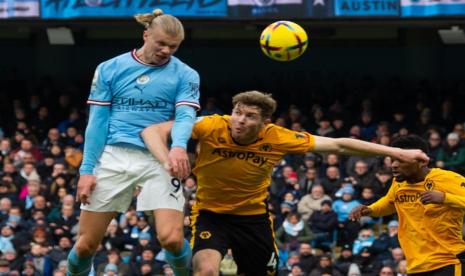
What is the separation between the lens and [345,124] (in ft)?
67.6

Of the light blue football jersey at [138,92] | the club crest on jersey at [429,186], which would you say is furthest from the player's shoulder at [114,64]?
the club crest on jersey at [429,186]

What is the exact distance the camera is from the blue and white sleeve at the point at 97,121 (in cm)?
905

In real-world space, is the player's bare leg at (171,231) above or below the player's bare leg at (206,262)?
above

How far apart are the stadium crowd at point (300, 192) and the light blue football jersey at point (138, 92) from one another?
774cm

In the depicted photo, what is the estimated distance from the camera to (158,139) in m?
8.86

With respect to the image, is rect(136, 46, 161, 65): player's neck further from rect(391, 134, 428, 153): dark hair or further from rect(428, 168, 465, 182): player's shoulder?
rect(428, 168, 465, 182): player's shoulder

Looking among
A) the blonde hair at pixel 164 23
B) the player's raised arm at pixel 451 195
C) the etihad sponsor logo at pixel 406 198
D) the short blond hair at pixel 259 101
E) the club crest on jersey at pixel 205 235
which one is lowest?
the club crest on jersey at pixel 205 235

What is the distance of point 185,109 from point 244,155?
0.89 metres

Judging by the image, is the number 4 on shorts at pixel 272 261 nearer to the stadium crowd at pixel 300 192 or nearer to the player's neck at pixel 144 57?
the player's neck at pixel 144 57

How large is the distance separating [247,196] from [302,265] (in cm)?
716

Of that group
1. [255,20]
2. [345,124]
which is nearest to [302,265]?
[345,124]

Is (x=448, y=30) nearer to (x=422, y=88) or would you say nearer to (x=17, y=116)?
(x=422, y=88)

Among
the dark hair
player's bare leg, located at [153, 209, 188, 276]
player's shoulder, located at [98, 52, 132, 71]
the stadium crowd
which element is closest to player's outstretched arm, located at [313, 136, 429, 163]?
the dark hair

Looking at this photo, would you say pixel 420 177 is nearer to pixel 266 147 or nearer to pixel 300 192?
pixel 266 147
